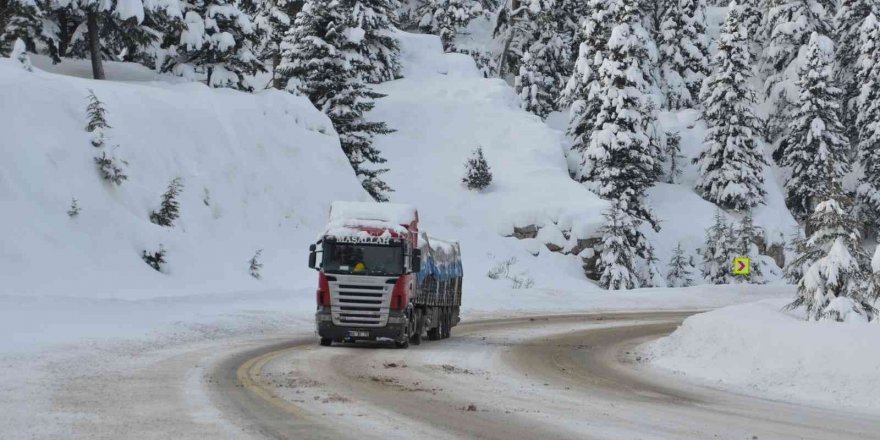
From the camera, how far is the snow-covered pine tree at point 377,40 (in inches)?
2111

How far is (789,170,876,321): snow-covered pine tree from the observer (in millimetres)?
20047

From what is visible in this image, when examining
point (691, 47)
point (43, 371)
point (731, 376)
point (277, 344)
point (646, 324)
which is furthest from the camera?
point (691, 47)

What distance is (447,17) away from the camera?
75625 millimetres

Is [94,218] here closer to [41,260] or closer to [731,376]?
[41,260]

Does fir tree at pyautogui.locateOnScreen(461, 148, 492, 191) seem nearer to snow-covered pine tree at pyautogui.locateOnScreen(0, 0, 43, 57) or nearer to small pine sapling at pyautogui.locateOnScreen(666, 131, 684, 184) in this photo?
small pine sapling at pyautogui.locateOnScreen(666, 131, 684, 184)

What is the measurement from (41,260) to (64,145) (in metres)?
6.29

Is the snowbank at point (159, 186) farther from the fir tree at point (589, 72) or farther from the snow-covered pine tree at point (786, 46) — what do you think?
the snow-covered pine tree at point (786, 46)

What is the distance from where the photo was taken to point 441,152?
5597 centimetres

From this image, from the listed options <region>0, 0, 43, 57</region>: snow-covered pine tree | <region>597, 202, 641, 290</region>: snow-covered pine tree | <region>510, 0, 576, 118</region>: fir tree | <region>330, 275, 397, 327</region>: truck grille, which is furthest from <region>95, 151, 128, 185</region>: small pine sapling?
<region>510, 0, 576, 118</region>: fir tree

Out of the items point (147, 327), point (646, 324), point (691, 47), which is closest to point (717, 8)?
point (691, 47)

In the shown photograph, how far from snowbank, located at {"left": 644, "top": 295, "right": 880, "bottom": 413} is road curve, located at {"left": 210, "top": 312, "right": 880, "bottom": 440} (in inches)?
32.2

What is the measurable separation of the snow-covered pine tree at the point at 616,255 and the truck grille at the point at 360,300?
28231 millimetres

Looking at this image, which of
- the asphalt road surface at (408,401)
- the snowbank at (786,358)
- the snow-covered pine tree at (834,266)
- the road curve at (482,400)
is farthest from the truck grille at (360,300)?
the snow-covered pine tree at (834,266)

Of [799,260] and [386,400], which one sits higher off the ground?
[799,260]
